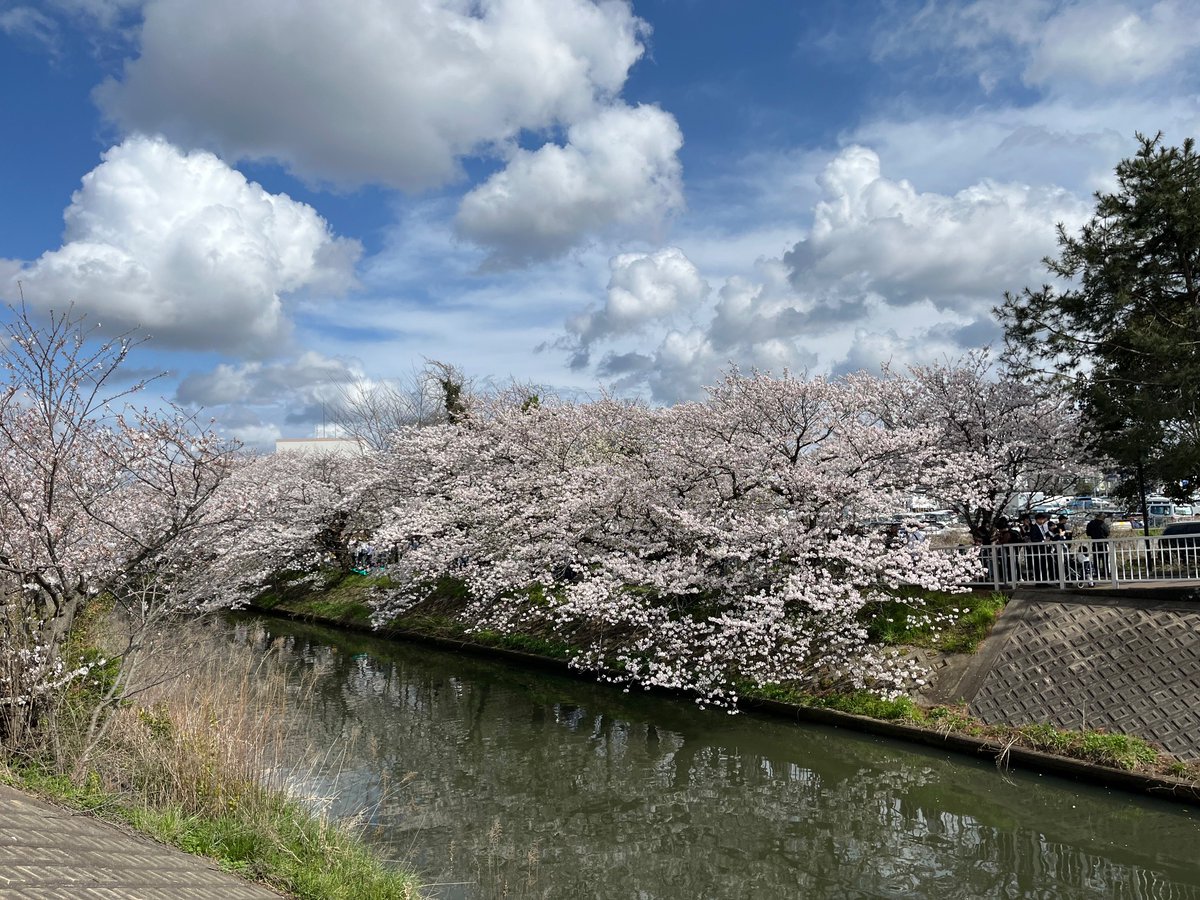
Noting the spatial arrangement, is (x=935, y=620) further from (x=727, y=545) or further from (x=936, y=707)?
(x=727, y=545)

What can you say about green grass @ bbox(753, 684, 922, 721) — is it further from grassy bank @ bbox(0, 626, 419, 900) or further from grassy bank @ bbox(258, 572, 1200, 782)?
grassy bank @ bbox(0, 626, 419, 900)

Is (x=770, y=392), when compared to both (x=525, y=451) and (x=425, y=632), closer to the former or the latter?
(x=525, y=451)

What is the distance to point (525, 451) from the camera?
25141mm

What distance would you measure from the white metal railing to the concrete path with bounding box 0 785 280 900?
15.5m

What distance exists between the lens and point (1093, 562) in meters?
16.0

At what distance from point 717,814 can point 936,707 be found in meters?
5.40

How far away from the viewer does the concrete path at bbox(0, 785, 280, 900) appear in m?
5.14

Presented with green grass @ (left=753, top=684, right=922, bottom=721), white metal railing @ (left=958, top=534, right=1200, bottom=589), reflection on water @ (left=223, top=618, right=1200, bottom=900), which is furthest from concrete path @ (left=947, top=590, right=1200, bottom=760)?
reflection on water @ (left=223, top=618, right=1200, bottom=900)

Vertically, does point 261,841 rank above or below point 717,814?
above

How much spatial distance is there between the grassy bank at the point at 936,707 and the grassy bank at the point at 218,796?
956cm

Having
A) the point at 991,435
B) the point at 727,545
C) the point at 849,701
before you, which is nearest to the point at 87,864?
the point at 727,545

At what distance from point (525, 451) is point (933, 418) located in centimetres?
1192

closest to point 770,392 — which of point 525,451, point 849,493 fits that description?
point 849,493

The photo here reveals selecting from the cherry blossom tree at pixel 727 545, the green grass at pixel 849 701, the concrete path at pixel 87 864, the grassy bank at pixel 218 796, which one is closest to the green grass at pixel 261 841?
the grassy bank at pixel 218 796
